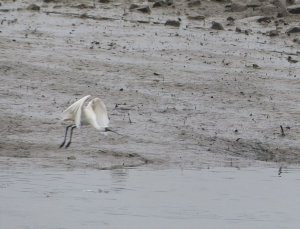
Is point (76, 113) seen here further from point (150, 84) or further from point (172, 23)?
point (172, 23)

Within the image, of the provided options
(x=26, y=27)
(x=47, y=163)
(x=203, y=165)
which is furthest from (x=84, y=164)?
(x=26, y=27)

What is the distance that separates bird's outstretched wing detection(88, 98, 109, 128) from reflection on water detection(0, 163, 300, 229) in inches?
18.2

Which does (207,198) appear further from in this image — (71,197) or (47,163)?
(47,163)

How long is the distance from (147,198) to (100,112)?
136 centimetres

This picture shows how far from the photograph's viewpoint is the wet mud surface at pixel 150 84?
37.0 feet

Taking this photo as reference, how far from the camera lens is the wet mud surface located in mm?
11266

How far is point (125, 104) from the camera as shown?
12742mm

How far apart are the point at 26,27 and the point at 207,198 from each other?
26.1ft

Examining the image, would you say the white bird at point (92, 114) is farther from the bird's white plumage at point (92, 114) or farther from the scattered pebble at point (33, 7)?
the scattered pebble at point (33, 7)

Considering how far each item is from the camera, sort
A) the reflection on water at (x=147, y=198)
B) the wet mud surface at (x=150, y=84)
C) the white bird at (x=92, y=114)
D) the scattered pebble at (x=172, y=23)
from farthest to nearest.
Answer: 1. the scattered pebble at (x=172, y=23)
2. the wet mud surface at (x=150, y=84)
3. the white bird at (x=92, y=114)
4. the reflection on water at (x=147, y=198)

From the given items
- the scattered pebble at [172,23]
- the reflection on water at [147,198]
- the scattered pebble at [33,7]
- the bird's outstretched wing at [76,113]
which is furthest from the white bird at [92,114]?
the scattered pebble at [33,7]

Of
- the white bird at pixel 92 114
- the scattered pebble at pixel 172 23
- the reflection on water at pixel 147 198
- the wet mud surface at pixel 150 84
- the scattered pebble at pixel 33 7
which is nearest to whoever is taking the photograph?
the reflection on water at pixel 147 198

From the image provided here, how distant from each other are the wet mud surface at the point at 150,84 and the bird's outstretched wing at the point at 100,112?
1.79ft

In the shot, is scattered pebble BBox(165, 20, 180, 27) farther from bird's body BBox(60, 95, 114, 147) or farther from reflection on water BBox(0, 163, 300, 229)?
bird's body BBox(60, 95, 114, 147)
